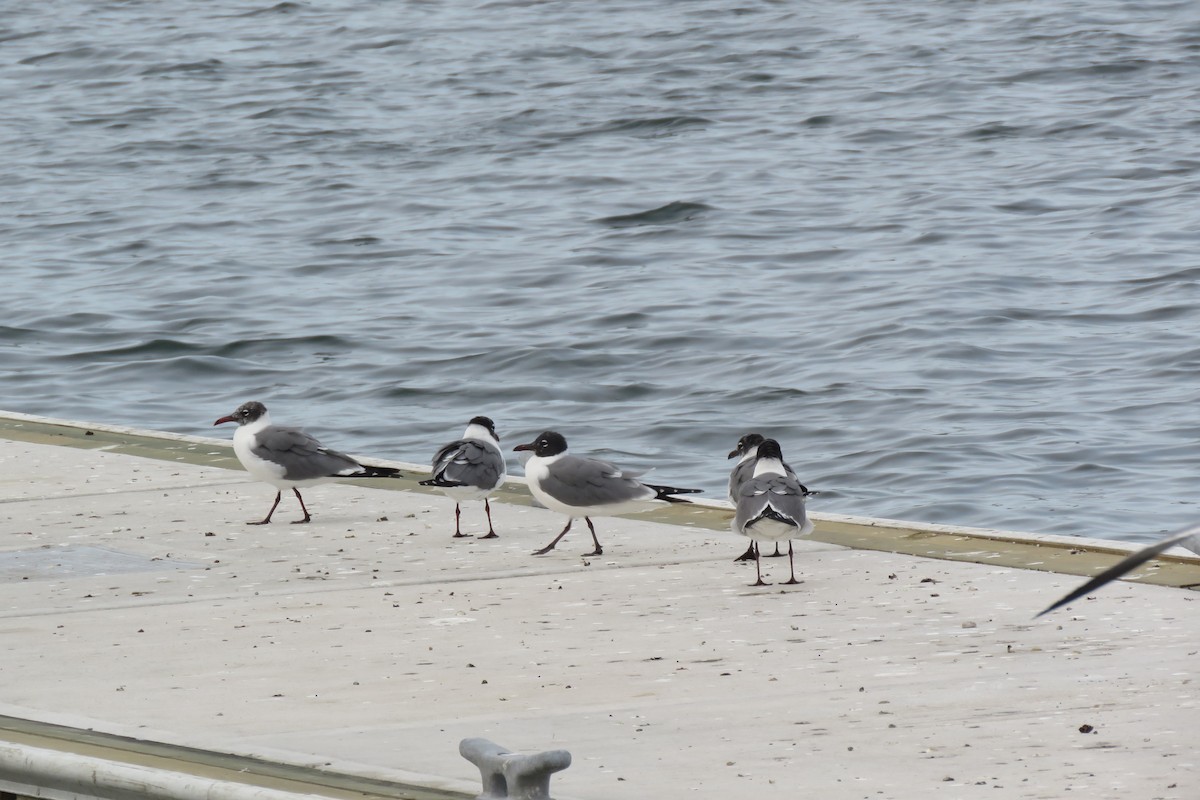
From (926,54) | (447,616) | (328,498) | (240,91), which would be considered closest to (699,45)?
(926,54)

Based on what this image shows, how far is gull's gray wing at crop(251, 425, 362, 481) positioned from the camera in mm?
10195

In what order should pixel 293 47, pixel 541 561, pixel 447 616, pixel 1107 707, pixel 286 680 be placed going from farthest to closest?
pixel 293 47 → pixel 541 561 → pixel 447 616 → pixel 286 680 → pixel 1107 707

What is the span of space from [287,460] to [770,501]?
8.60 feet

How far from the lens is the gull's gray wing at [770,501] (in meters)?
8.64

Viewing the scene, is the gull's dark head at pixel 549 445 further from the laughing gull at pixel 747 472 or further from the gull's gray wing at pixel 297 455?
the gull's gray wing at pixel 297 455

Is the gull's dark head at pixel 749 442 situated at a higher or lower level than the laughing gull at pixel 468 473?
lower

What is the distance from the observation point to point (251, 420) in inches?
417

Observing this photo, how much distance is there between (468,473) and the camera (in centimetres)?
979

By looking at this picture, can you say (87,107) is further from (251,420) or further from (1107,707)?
(1107,707)

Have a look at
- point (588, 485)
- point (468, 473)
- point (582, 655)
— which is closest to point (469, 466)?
point (468, 473)

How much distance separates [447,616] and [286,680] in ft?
3.56

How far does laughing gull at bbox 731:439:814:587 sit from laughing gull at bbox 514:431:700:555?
21.1 inches

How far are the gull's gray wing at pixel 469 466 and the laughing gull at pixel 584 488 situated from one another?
0.79ft

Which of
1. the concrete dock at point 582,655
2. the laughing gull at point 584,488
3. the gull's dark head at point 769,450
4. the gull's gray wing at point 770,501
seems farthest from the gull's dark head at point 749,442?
the gull's gray wing at point 770,501
